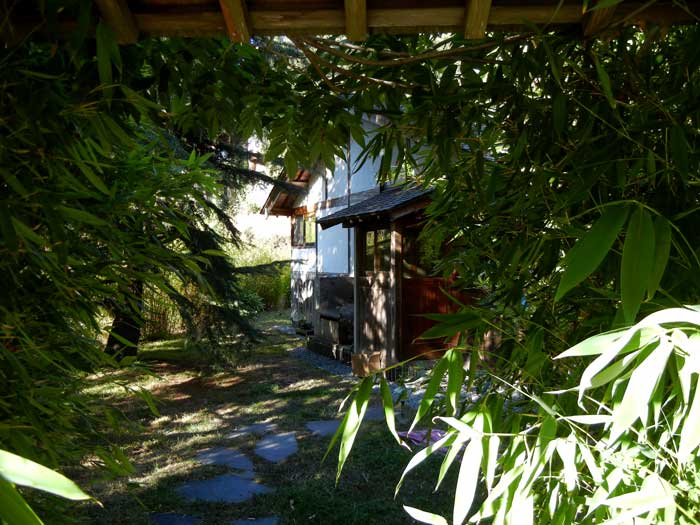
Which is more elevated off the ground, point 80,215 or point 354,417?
point 80,215

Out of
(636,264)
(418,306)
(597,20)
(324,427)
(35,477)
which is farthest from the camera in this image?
(418,306)

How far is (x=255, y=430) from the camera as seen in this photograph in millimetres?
5605

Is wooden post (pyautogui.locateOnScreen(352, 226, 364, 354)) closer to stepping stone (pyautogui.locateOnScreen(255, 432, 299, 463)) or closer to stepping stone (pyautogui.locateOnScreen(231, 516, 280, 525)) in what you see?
stepping stone (pyautogui.locateOnScreen(255, 432, 299, 463))

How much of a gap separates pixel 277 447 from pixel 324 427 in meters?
0.65

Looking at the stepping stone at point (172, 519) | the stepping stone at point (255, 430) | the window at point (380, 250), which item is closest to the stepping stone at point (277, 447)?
the stepping stone at point (255, 430)

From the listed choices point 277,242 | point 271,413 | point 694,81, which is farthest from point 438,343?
point 277,242

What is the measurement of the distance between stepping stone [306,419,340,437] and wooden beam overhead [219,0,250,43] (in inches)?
176

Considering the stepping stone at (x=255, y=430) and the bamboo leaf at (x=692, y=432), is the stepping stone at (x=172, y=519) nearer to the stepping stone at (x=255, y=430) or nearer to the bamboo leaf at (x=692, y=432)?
the stepping stone at (x=255, y=430)

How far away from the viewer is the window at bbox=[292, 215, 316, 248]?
14289 millimetres

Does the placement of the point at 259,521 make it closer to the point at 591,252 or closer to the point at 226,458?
the point at 226,458

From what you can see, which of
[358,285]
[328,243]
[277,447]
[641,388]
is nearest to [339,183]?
[328,243]

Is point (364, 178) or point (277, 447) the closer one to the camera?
point (277, 447)

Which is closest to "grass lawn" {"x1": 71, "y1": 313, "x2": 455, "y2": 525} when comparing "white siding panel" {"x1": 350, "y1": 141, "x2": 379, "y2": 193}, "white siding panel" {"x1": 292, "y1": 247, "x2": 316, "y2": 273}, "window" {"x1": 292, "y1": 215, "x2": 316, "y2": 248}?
"white siding panel" {"x1": 350, "y1": 141, "x2": 379, "y2": 193}

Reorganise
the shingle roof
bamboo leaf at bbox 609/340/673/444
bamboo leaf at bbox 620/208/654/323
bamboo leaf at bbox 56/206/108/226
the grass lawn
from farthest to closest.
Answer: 1. the shingle roof
2. the grass lawn
3. bamboo leaf at bbox 56/206/108/226
4. bamboo leaf at bbox 620/208/654/323
5. bamboo leaf at bbox 609/340/673/444
